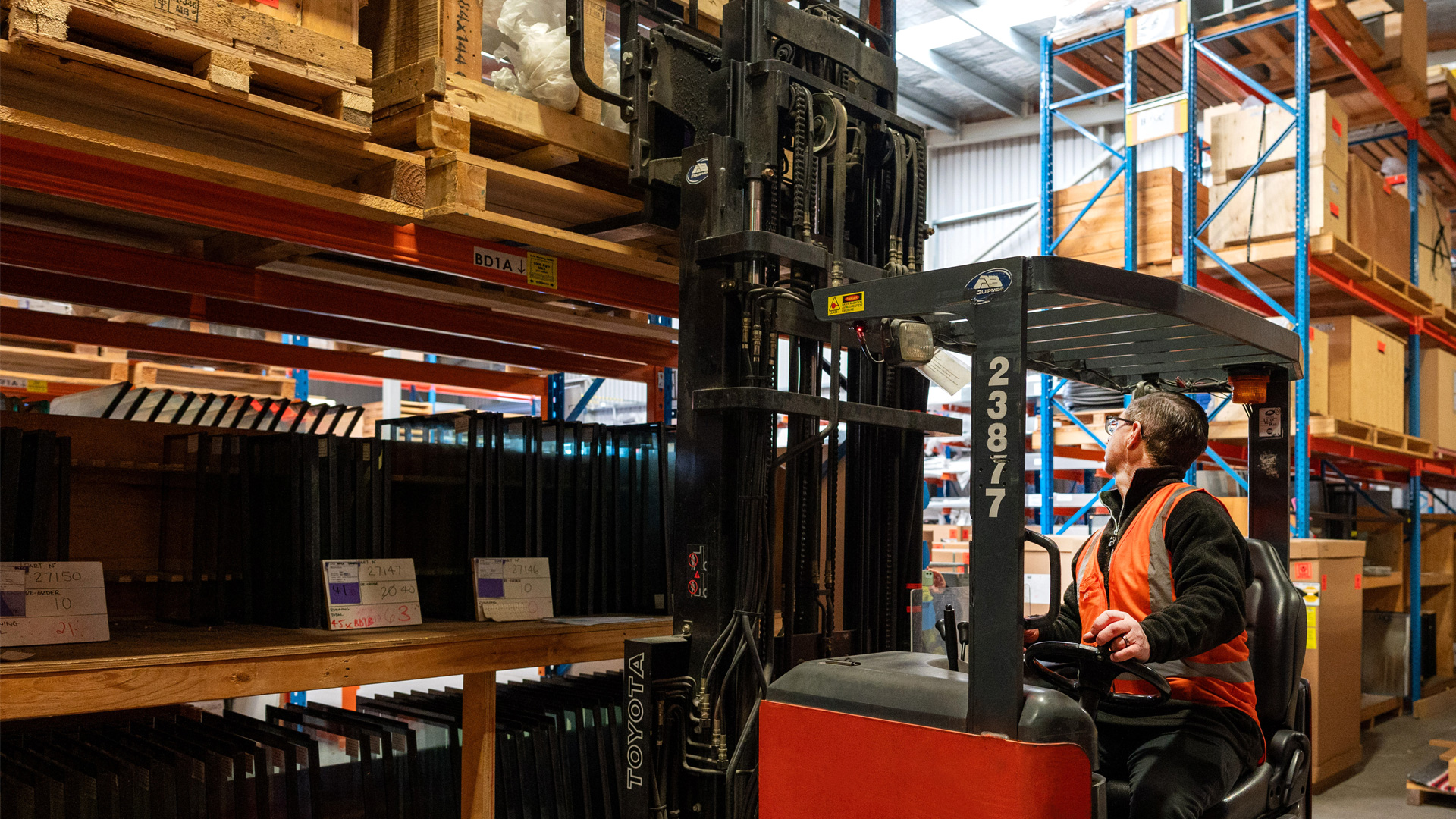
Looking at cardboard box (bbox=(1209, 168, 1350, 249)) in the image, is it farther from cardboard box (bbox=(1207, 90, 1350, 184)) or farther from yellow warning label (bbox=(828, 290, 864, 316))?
yellow warning label (bbox=(828, 290, 864, 316))

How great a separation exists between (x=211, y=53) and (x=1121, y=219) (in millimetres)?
7182

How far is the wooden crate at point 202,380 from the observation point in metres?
8.48

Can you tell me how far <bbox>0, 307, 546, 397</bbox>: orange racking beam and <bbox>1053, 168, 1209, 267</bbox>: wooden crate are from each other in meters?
4.42

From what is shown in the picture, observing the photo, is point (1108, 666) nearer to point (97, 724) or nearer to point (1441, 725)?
point (97, 724)

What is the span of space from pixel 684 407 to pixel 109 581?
214 cm

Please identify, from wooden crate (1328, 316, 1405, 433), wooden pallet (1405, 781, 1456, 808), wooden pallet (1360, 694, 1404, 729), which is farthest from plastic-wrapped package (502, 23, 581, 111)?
wooden pallet (1360, 694, 1404, 729)

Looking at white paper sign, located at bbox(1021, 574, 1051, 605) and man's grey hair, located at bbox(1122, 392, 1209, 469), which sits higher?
man's grey hair, located at bbox(1122, 392, 1209, 469)

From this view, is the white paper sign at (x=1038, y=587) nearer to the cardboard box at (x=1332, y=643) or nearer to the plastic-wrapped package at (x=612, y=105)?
the cardboard box at (x=1332, y=643)

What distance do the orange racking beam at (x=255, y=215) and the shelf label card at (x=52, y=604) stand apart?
1.09m

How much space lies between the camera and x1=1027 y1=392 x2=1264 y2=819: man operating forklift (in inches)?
106

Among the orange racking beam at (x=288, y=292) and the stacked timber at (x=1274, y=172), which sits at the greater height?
the stacked timber at (x=1274, y=172)

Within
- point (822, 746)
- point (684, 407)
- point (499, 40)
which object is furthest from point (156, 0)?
point (822, 746)

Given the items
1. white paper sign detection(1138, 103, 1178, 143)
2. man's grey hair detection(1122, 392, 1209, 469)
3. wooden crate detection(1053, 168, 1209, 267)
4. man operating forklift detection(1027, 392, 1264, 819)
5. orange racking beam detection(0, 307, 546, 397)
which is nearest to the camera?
man operating forklift detection(1027, 392, 1264, 819)

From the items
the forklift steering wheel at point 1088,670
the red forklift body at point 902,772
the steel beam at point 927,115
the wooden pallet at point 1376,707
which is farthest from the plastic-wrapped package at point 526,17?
the steel beam at point 927,115
